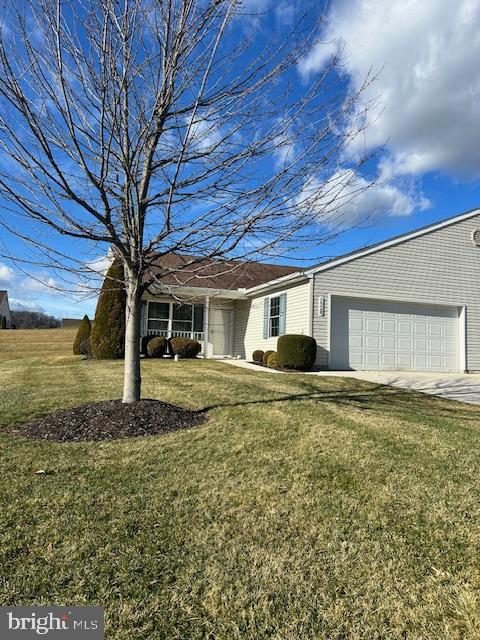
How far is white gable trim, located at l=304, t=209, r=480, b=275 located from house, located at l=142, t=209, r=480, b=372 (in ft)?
0.11

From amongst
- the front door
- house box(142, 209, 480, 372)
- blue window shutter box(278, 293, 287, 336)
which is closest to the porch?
the front door

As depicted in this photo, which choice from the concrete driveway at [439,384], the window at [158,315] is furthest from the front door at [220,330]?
the concrete driveway at [439,384]

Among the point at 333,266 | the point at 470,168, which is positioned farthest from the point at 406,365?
the point at 470,168

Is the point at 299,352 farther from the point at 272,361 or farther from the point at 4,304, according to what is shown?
the point at 4,304

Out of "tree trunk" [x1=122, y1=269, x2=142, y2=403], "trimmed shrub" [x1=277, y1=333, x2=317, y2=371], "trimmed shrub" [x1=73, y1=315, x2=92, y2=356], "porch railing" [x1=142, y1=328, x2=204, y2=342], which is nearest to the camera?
"tree trunk" [x1=122, y1=269, x2=142, y2=403]

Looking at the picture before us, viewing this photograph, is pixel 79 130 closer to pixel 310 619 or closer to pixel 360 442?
pixel 360 442

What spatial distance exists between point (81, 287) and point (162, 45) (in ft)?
9.32

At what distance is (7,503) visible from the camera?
339cm

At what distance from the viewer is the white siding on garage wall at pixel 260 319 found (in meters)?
14.0

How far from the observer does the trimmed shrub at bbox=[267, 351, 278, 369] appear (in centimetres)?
1365

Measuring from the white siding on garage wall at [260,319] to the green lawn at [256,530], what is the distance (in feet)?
27.3

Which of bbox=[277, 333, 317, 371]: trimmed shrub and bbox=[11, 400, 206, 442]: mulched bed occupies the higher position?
bbox=[277, 333, 317, 371]: trimmed shrub

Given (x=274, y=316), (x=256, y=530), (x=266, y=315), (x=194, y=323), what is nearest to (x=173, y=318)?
(x=194, y=323)

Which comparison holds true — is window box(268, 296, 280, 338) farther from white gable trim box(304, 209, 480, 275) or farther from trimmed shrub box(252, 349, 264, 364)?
white gable trim box(304, 209, 480, 275)
